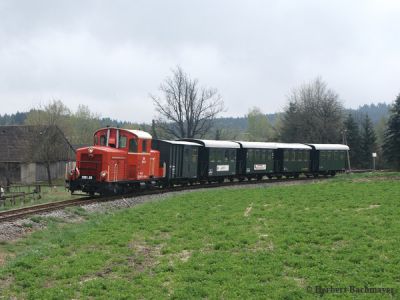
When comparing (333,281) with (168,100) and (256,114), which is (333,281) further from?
(256,114)

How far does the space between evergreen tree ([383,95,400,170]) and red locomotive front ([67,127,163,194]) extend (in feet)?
133

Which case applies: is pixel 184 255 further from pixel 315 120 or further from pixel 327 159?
pixel 315 120

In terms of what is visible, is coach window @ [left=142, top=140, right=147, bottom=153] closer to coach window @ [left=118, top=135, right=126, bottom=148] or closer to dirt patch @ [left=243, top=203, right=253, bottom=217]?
coach window @ [left=118, top=135, right=126, bottom=148]

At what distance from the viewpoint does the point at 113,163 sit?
76.4 feet

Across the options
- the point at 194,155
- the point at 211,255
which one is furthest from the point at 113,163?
the point at 211,255

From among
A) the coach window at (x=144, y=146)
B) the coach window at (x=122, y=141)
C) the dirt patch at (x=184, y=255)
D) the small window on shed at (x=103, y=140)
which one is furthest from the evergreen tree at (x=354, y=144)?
the dirt patch at (x=184, y=255)

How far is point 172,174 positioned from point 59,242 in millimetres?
16689

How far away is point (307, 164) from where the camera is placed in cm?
4578

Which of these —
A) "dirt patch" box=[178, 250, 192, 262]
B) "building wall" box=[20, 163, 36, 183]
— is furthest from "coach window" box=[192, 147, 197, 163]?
"building wall" box=[20, 163, 36, 183]

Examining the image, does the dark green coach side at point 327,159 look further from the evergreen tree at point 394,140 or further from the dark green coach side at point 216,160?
the dark green coach side at point 216,160

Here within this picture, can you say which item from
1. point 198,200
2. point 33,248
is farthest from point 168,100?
point 33,248

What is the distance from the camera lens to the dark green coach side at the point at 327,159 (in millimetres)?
46531

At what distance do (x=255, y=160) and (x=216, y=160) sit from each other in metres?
5.49

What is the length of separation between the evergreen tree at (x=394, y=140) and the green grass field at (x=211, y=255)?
41997 mm
